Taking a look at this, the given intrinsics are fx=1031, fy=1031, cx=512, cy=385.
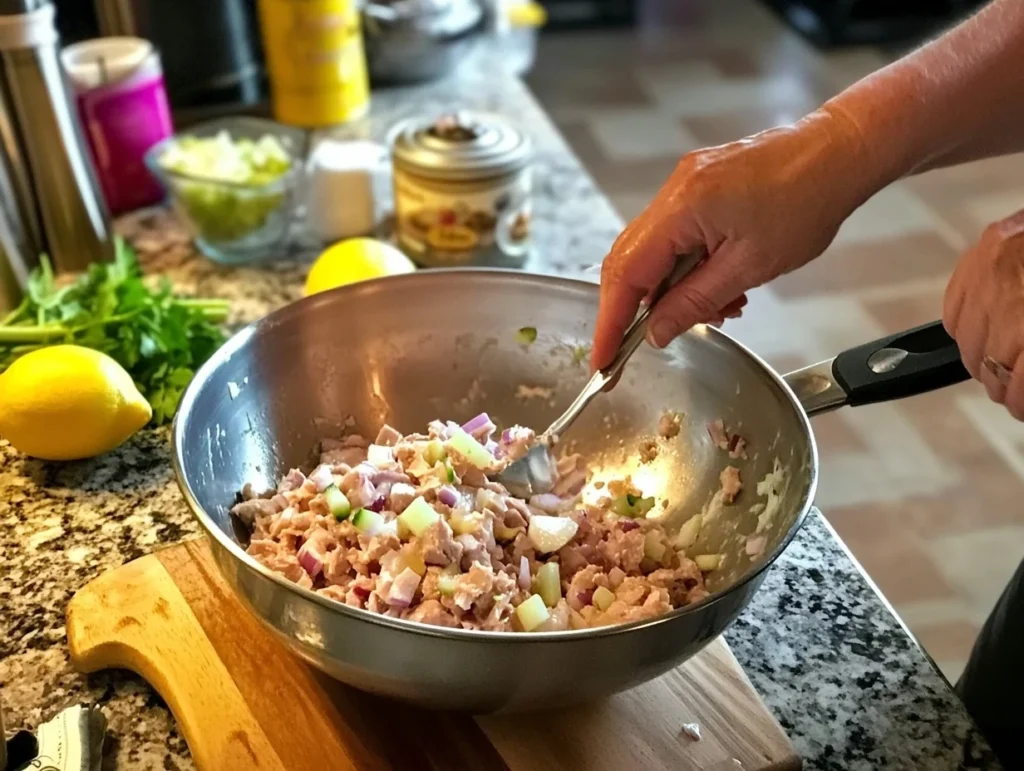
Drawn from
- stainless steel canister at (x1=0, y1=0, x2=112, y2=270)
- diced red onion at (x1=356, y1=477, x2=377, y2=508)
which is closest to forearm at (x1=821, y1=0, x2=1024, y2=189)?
diced red onion at (x1=356, y1=477, x2=377, y2=508)

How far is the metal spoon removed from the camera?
908 millimetres

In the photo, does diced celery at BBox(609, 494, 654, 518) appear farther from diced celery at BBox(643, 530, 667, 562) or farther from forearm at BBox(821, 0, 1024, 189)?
forearm at BBox(821, 0, 1024, 189)

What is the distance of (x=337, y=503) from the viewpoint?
2.84 ft

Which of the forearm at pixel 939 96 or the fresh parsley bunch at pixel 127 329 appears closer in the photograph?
the forearm at pixel 939 96

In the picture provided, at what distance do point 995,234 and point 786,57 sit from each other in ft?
11.6

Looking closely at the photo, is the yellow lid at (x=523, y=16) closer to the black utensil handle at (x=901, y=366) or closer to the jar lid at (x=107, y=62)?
the jar lid at (x=107, y=62)

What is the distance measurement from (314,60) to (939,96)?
3.62 ft

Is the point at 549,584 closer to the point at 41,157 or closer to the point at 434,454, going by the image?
the point at 434,454

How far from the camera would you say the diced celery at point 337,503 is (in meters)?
0.86

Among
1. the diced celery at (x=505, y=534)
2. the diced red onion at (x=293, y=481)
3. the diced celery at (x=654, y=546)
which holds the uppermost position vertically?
the diced red onion at (x=293, y=481)

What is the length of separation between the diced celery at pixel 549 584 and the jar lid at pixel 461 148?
2.07 feet

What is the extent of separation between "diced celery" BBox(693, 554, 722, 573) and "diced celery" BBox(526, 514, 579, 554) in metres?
0.12

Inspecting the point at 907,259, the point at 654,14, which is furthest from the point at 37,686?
the point at 654,14

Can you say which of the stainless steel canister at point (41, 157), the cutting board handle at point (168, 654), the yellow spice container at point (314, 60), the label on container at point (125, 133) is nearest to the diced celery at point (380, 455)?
the cutting board handle at point (168, 654)
